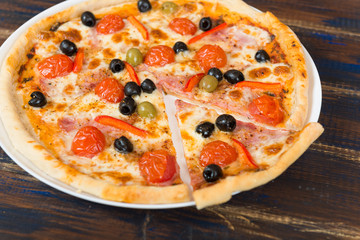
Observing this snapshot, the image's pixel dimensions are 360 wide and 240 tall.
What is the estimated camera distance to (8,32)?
569 cm

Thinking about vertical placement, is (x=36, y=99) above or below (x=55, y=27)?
below

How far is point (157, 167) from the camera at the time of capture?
370 cm

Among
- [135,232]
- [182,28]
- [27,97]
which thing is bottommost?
[135,232]

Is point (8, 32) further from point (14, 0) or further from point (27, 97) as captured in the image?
point (27, 97)

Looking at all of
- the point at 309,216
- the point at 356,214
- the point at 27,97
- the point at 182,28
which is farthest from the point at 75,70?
the point at 356,214

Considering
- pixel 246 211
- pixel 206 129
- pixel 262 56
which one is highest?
pixel 262 56

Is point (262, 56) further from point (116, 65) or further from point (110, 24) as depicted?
point (110, 24)

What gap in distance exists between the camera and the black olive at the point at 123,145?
12.7ft

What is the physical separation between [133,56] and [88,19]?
90cm

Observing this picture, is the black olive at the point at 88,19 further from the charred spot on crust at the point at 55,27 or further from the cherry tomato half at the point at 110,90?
the cherry tomato half at the point at 110,90

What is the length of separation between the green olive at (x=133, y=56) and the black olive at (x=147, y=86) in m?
0.41

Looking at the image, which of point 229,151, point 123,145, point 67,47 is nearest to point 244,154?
point 229,151

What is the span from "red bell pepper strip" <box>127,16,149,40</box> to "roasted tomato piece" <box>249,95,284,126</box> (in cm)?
172

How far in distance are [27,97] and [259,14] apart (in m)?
3.10
